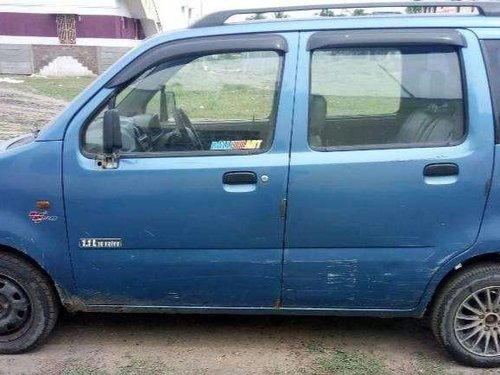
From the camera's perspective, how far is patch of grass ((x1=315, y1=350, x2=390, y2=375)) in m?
3.11

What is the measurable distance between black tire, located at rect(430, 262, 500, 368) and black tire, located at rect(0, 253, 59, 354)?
2.21 metres

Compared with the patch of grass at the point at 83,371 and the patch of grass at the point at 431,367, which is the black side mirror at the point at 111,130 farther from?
the patch of grass at the point at 431,367

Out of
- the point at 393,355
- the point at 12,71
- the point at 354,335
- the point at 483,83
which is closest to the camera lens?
the point at 483,83

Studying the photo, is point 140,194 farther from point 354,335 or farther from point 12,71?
point 12,71

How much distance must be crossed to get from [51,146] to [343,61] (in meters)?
1.62

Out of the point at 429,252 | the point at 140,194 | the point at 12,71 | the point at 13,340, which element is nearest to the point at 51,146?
the point at 140,194

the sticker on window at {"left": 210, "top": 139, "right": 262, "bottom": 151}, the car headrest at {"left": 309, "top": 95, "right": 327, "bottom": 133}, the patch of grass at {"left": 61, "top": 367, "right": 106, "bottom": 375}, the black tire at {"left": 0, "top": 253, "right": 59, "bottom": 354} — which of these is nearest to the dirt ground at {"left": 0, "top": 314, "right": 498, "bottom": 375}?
the patch of grass at {"left": 61, "top": 367, "right": 106, "bottom": 375}

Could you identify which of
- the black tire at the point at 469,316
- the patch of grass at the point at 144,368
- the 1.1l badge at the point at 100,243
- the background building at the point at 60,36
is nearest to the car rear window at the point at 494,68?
the black tire at the point at 469,316

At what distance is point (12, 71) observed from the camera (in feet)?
82.5

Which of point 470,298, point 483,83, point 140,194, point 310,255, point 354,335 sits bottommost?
point 354,335

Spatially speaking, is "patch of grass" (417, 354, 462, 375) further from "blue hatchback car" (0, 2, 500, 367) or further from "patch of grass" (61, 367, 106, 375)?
"patch of grass" (61, 367, 106, 375)

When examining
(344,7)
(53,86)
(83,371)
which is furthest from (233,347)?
(53,86)

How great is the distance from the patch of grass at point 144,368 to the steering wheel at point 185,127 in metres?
1.28

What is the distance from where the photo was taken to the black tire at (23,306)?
3.09 metres
